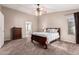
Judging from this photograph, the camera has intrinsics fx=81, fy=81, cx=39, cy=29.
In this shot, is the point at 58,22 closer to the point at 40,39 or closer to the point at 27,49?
the point at 40,39

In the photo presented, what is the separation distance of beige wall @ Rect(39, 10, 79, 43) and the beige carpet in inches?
10.8

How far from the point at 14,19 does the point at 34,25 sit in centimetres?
61

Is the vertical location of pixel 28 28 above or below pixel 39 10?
below

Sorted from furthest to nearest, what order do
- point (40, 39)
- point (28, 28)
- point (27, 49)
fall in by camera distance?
point (40, 39) < point (28, 28) < point (27, 49)

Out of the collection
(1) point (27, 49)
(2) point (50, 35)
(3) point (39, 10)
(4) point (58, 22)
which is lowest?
(1) point (27, 49)


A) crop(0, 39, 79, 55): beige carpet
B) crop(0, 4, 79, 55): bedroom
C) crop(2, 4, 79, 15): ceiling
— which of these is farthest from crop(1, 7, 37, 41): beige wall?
crop(0, 39, 79, 55): beige carpet

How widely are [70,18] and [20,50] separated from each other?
70.6 inches

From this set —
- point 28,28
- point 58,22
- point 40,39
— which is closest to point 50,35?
point 40,39

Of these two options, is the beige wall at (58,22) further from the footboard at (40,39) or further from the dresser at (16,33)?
the dresser at (16,33)

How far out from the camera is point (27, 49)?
2.33m

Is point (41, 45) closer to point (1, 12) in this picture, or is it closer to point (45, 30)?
point (45, 30)

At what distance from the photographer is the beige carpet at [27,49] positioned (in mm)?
2277
